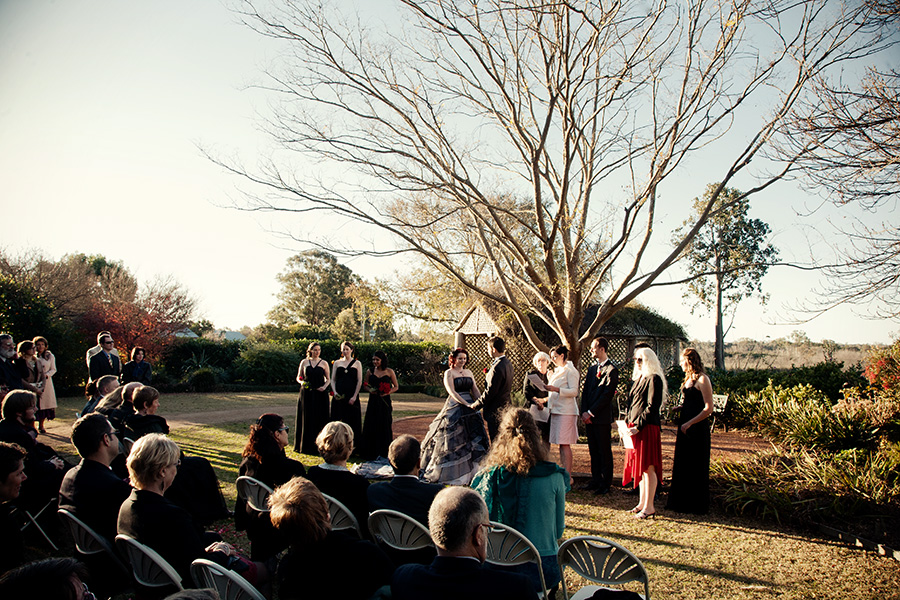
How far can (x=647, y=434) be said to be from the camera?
5.88 meters

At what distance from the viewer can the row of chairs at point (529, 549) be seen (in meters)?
2.80

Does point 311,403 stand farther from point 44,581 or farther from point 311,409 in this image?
point 44,581

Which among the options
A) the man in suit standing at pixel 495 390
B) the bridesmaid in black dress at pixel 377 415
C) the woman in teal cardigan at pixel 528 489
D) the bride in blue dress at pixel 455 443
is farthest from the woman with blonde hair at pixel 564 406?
the woman in teal cardigan at pixel 528 489

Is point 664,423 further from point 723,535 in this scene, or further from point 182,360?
point 182,360

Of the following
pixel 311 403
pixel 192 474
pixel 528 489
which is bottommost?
pixel 192 474

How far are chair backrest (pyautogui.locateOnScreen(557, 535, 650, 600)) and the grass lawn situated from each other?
1.50 metres

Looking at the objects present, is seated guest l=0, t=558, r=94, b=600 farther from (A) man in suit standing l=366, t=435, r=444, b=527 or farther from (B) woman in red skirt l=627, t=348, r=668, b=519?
(B) woman in red skirt l=627, t=348, r=668, b=519

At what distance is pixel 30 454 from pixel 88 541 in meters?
2.47

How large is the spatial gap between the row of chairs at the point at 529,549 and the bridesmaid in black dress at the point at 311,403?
17.3ft

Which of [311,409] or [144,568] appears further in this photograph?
[311,409]

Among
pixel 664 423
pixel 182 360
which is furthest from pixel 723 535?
pixel 182 360

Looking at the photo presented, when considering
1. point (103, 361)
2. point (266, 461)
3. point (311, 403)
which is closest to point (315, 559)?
point (266, 461)

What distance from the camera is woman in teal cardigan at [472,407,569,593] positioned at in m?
3.33

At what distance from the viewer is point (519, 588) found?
205 cm
